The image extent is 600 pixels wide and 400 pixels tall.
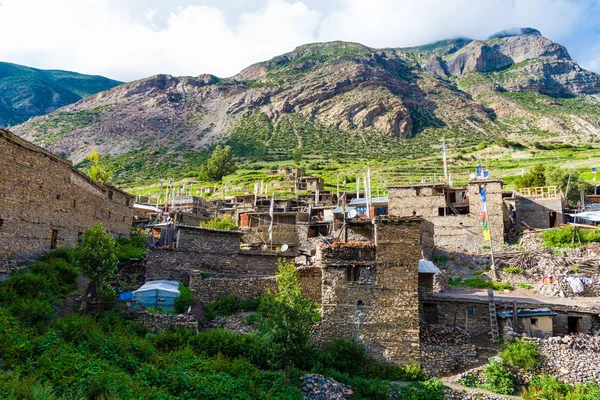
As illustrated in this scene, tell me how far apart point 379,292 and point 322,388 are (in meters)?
5.14

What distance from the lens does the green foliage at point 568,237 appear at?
32281 millimetres

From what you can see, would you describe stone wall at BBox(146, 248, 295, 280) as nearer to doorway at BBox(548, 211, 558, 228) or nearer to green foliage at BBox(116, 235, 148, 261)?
green foliage at BBox(116, 235, 148, 261)

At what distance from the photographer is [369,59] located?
18675 centimetres

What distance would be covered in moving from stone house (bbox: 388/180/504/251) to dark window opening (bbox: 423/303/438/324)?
1482 cm

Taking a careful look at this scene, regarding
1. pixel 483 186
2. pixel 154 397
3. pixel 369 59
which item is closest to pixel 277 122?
pixel 369 59

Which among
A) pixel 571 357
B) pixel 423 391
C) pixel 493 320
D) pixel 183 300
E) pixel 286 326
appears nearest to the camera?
pixel 286 326

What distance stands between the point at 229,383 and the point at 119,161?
109m

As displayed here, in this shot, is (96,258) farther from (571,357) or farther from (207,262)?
(571,357)

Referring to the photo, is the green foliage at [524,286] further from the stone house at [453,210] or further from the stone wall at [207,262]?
the stone wall at [207,262]

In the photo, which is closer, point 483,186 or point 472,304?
point 472,304

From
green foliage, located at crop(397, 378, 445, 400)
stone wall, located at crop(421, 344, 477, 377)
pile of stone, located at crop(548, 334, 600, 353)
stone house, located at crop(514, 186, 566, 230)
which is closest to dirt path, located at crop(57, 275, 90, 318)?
green foliage, located at crop(397, 378, 445, 400)

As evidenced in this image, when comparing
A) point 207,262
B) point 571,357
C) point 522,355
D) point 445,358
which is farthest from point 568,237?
point 207,262

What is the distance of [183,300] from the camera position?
66.1 ft

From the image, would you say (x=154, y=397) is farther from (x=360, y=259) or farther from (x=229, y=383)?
(x=360, y=259)
